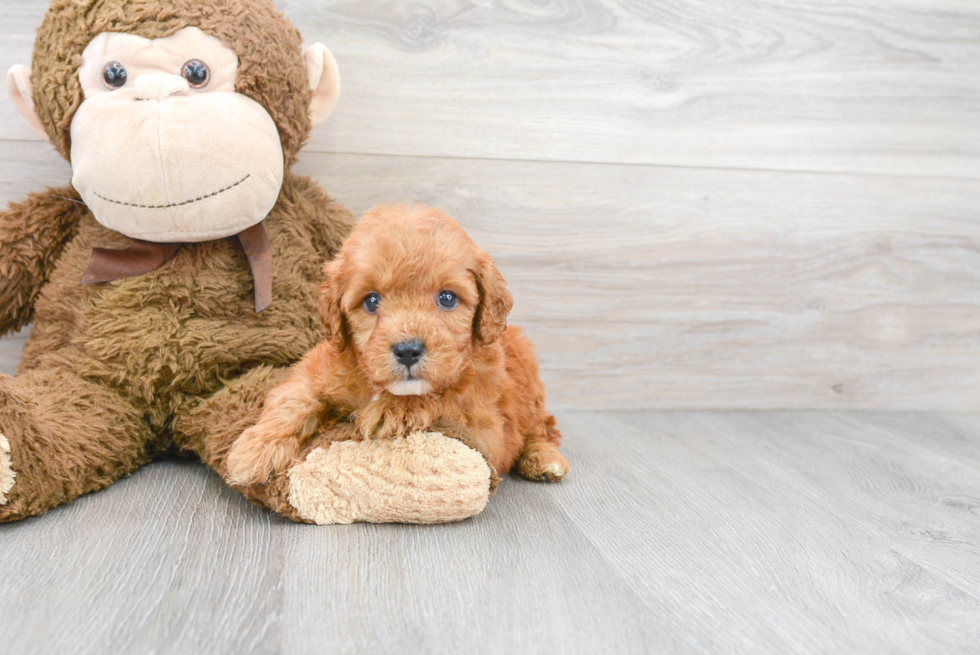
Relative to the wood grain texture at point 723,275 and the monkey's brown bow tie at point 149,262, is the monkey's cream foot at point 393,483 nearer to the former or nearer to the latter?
the monkey's brown bow tie at point 149,262

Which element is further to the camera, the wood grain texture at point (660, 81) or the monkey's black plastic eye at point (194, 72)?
the wood grain texture at point (660, 81)

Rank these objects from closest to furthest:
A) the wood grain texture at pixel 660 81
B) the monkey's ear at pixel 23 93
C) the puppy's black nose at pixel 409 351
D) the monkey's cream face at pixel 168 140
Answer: the puppy's black nose at pixel 409 351 → the monkey's cream face at pixel 168 140 → the monkey's ear at pixel 23 93 → the wood grain texture at pixel 660 81

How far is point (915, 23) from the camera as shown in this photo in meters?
1.61

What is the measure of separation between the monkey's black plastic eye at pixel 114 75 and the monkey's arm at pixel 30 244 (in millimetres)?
246

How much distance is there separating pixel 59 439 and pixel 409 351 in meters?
0.51

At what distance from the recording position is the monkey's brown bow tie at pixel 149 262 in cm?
113

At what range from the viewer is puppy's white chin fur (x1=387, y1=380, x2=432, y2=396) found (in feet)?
2.97

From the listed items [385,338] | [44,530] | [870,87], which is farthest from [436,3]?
[44,530]

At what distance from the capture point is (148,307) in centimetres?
113

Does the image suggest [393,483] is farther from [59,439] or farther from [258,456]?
[59,439]

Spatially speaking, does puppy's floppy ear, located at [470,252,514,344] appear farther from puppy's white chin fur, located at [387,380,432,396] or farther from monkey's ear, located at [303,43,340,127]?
monkey's ear, located at [303,43,340,127]

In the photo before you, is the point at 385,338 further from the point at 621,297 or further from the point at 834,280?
the point at 834,280

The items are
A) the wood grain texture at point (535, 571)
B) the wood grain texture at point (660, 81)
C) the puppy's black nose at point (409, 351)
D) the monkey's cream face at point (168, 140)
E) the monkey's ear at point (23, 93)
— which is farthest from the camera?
the wood grain texture at point (660, 81)

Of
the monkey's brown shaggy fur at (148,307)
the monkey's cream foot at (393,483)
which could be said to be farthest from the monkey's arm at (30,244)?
the monkey's cream foot at (393,483)
